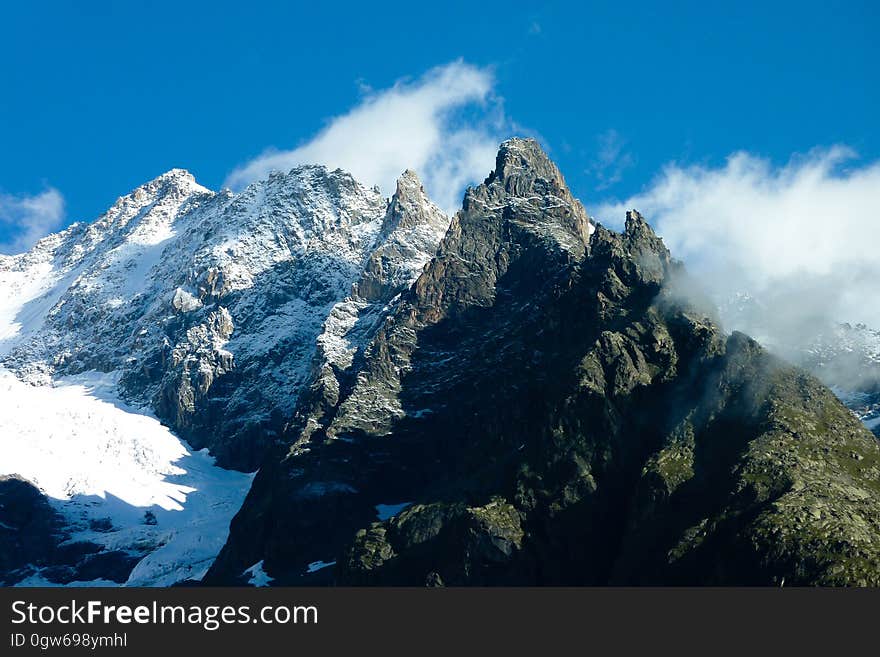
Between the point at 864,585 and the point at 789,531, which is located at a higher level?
the point at 789,531
